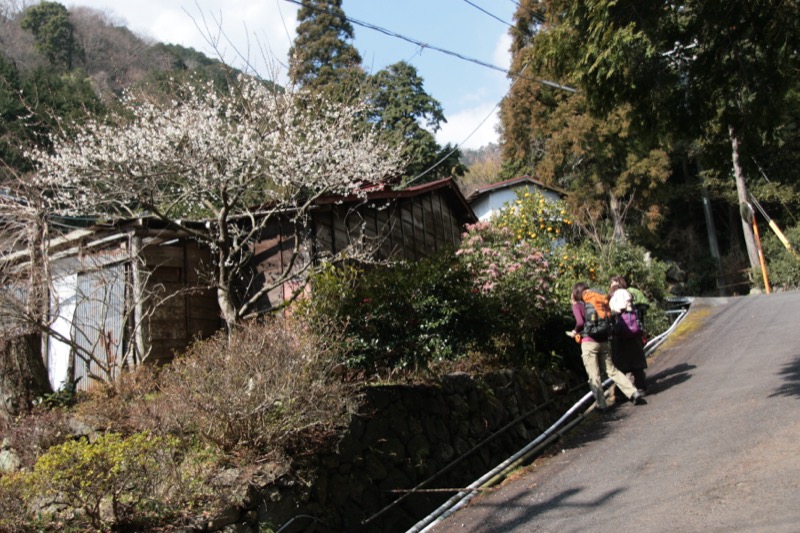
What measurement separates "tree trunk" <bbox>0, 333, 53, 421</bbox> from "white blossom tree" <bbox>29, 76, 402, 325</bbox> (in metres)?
2.61

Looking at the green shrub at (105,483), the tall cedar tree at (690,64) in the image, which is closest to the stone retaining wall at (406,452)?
the green shrub at (105,483)

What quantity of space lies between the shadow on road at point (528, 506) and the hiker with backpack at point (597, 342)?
3370 millimetres

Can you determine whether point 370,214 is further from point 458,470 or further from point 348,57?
point 458,470

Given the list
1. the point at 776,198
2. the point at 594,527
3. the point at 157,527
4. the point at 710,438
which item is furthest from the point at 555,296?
the point at 776,198

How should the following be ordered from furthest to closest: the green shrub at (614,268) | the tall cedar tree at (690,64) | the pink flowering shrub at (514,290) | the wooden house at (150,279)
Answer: the green shrub at (614,268) < the wooden house at (150,279) < the pink flowering shrub at (514,290) < the tall cedar tree at (690,64)

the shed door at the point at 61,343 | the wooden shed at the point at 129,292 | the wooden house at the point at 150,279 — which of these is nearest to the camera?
the wooden house at the point at 150,279

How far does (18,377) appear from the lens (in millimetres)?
9148

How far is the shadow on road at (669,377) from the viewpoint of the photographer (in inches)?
430

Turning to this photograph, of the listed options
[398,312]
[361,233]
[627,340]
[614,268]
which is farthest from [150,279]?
[614,268]

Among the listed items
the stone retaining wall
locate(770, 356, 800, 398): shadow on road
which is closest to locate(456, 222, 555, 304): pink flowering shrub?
the stone retaining wall

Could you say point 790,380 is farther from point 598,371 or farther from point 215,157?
point 215,157

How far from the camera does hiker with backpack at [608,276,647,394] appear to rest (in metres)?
10.5

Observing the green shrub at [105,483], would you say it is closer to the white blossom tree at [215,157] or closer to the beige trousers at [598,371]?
the white blossom tree at [215,157]

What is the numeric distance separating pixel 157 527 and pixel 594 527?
3686 mm
